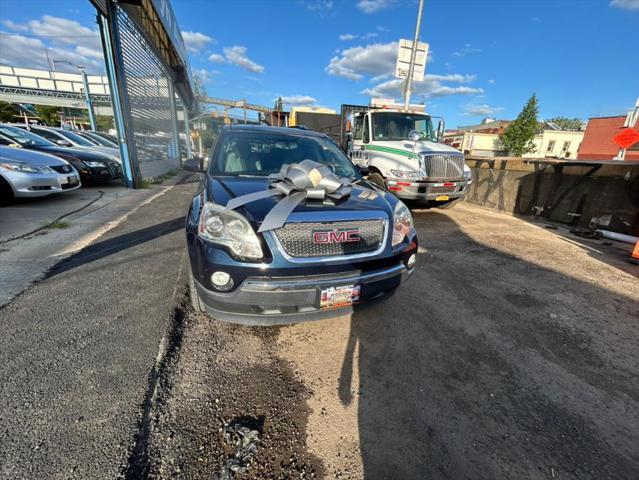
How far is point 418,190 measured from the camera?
5.89 metres

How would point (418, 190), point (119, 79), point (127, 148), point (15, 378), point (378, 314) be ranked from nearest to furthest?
point (15, 378) → point (378, 314) → point (418, 190) → point (119, 79) → point (127, 148)

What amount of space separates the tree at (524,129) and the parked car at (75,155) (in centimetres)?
4253

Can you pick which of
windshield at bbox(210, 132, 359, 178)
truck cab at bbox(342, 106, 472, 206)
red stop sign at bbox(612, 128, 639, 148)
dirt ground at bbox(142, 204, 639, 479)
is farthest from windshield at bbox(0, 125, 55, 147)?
red stop sign at bbox(612, 128, 639, 148)

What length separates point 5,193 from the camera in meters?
5.40

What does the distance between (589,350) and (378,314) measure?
1780 millimetres

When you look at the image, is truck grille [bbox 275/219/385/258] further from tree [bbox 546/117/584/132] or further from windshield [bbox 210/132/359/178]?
tree [bbox 546/117/584/132]

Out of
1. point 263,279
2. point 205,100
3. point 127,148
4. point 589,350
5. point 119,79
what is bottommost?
point 589,350

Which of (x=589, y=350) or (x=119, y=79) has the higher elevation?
(x=119, y=79)

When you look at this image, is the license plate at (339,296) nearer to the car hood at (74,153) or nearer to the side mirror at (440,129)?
the side mirror at (440,129)

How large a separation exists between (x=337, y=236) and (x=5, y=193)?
7038mm

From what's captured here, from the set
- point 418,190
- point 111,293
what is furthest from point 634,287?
point 111,293

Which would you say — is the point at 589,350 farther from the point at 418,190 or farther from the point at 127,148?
the point at 127,148

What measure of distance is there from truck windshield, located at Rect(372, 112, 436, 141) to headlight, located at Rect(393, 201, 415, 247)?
5004 mm

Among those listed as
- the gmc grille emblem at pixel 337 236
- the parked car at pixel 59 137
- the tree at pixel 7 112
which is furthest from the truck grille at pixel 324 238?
the tree at pixel 7 112
